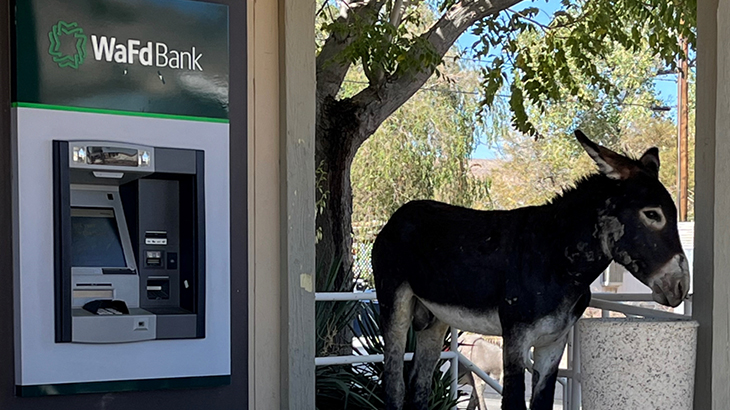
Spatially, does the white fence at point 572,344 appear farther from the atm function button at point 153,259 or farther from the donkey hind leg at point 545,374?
the atm function button at point 153,259

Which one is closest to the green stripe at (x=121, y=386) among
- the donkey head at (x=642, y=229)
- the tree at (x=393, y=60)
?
the donkey head at (x=642, y=229)

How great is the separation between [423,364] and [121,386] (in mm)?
1576

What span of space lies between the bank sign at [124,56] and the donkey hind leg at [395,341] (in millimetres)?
1306

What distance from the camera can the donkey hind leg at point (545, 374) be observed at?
13.2ft

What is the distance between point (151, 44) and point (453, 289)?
189cm

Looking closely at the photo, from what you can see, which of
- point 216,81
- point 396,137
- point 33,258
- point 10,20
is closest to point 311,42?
point 216,81

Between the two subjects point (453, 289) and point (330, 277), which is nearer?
point (453, 289)

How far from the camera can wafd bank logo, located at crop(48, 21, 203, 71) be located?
3.92 metres

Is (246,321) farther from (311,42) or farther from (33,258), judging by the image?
(311,42)

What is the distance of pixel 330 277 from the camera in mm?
6645

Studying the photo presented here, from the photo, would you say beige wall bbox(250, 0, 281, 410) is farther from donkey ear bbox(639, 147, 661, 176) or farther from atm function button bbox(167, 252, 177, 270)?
donkey ear bbox(639, 147, 661, 176)

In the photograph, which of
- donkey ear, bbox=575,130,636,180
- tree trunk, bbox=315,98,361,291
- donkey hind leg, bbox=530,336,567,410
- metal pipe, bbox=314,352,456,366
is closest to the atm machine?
metal pipe, bbox=314,352,456,366

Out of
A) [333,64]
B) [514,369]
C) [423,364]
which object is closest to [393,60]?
[333,64]

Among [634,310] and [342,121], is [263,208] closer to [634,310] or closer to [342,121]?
[634,310]
